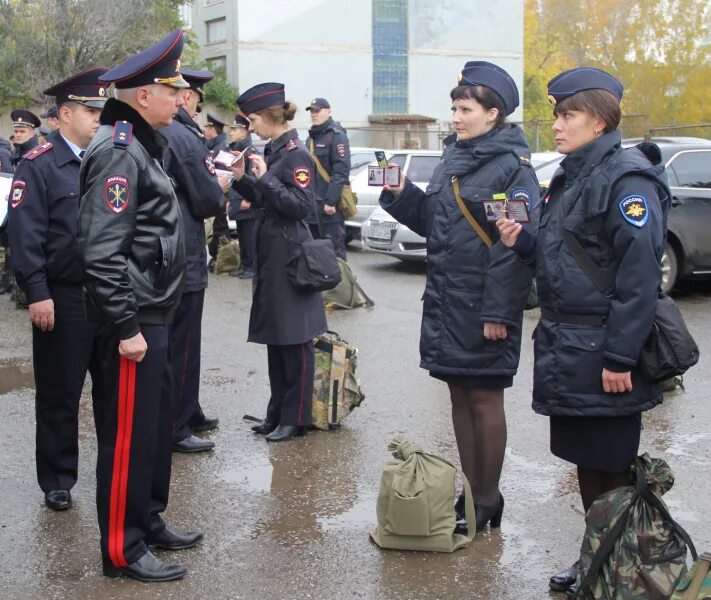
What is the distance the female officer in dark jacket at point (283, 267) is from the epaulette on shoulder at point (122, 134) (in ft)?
6.43

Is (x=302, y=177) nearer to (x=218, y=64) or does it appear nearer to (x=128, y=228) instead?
(x=128, y=228)

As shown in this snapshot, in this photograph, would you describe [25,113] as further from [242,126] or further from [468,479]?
[468,479]

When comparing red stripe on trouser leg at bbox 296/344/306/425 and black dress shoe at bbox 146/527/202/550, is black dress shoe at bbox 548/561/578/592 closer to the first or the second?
black dress shoe at bbox 146/527/202/550

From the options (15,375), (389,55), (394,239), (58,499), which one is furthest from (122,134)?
(389,55)

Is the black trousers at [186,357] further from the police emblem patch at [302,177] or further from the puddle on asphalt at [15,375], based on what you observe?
the puddle on asphalt at [15,375]

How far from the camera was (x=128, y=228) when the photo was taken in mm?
4051

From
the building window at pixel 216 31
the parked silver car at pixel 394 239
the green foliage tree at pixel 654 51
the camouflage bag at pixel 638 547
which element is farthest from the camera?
the building window at pixel 216 31


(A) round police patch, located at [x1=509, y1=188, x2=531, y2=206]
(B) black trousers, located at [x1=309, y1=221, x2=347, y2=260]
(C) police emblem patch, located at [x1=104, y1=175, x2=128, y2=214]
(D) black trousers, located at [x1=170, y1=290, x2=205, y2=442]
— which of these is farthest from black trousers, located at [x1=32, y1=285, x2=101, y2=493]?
(B) black trousers, located at [x1=309, y1=221, x2=347, y2=260]

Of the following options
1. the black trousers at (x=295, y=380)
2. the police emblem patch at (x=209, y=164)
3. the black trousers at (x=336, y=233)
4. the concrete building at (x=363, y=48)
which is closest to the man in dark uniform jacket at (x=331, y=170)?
the black trousers at (x=336, y=233)

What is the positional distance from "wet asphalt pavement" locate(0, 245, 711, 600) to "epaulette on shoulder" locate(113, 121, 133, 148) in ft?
5.80

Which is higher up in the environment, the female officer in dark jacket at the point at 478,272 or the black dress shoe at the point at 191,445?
the female officer in dark jacket at the point at 478,272

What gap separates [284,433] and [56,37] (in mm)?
27737

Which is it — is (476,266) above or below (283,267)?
above

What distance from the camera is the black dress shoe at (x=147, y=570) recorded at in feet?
14.0
